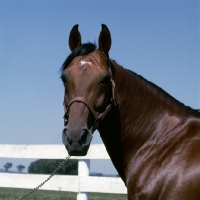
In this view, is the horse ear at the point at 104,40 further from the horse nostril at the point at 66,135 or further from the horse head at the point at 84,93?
the horse nostril at the point at 66,135

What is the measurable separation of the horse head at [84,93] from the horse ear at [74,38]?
0.50 ft

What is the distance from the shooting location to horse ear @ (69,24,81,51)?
169 inches

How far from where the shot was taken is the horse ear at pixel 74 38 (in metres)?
4.29

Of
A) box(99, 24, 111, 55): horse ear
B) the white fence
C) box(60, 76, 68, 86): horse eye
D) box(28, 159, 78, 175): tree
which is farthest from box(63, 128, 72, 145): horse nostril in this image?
box(28, 159, 78, 175): tree

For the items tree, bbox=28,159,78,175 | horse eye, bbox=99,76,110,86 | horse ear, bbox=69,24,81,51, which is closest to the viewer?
horse eye, bbox=99,76,110,86

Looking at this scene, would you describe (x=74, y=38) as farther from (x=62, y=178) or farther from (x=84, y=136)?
(x=62, y=178)

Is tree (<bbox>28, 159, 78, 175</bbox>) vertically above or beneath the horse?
beneath

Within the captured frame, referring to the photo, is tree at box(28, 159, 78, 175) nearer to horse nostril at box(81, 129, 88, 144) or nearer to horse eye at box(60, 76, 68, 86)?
horse eye at box(60, 76, 68, 86)

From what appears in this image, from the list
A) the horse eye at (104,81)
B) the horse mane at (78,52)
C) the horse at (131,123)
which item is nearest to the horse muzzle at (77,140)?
the horse at (131,123)

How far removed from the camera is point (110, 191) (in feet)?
22.8

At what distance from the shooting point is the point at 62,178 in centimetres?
769

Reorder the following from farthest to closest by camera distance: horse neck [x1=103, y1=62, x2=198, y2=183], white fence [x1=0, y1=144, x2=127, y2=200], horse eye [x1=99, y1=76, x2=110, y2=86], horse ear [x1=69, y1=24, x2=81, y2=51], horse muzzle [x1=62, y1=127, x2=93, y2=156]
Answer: white fence [x1=0, y1=144, x2=127, y2=200]
horse ear [x1=69, y1=24, x2=81, y2=51]
horse neck [x1=103, y1=62, x2=198, y2=183]
horse eye [x1=99, y1=76, x2=110, y2=86]
horse muzzle [x1=62, y1=127, x2=93, y2=156]

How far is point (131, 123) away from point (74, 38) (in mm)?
1049

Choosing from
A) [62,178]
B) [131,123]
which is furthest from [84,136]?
[62,178]
